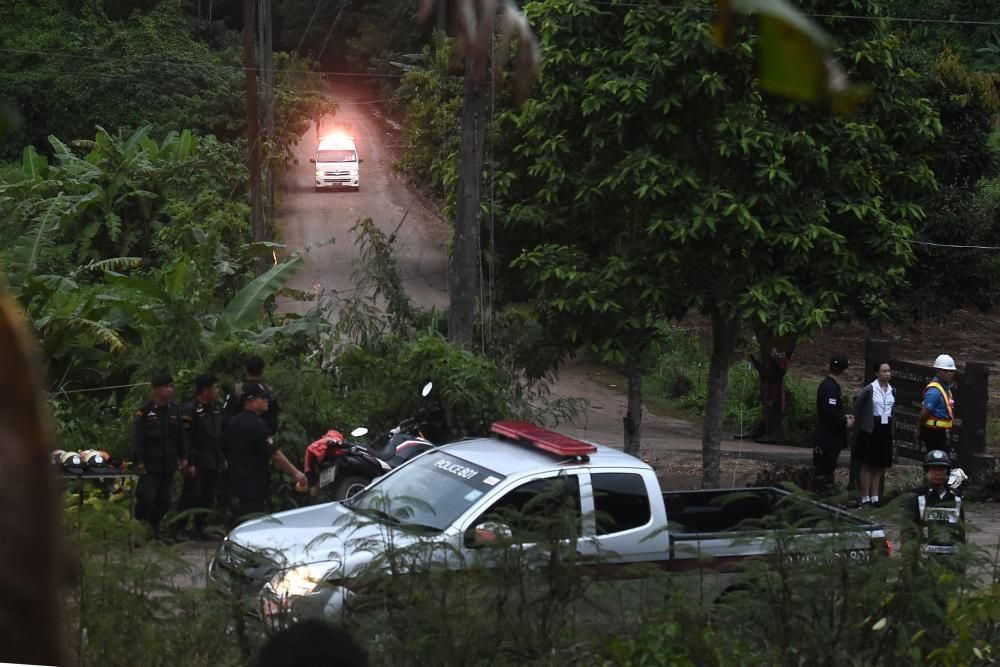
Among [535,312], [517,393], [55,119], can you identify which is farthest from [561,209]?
[55,119]

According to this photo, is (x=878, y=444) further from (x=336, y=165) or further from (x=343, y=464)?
(x=336, y=165)

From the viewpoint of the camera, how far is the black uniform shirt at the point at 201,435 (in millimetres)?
11289

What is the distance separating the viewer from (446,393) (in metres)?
13.2

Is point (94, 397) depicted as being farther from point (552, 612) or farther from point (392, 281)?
point (552, 612)

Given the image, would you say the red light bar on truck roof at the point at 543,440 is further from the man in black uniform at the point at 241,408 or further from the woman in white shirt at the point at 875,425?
the woman in white shirt at the point at 875,425

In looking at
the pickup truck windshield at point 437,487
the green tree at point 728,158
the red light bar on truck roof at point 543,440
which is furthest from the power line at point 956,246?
the pickup truck windshield at point 437,487

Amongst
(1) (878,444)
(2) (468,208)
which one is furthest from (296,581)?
(1) (878,444)

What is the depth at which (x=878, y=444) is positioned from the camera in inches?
523

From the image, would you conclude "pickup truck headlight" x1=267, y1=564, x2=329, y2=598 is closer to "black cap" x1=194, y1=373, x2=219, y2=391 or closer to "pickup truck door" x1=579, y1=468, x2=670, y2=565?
"pickup truck door" x1=579, y1=468, x2=670, y2=565

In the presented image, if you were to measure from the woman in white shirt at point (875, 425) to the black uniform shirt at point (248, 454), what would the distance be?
255 inches

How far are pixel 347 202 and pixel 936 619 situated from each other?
36.7 m

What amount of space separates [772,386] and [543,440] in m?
13.8

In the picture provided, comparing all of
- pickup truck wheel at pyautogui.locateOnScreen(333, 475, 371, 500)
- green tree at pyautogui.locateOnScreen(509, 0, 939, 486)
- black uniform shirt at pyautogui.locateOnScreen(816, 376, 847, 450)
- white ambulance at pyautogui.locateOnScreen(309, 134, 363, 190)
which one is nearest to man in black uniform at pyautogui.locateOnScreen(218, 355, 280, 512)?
pickup truck wheel at pyautogui.locateOnScreen(333, 475, 371, 500)

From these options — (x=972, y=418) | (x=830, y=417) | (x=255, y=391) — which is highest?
(x=255, y=391)
